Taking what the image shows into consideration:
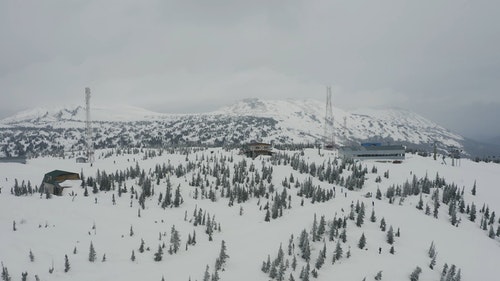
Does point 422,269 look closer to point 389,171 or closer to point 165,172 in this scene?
point 389,171

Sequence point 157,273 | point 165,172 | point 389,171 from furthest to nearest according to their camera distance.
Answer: point 389,171, point 165,172, point 157,273

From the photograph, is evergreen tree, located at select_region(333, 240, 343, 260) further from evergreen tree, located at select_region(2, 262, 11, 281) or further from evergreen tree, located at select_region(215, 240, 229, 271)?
evergreen tree, located at select_region(2, 262, 11, 281)

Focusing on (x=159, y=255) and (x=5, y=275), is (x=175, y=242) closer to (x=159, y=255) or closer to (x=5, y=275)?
(x=159, y=255)

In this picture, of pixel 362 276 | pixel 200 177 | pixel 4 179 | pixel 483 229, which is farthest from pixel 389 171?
pixel 4 179

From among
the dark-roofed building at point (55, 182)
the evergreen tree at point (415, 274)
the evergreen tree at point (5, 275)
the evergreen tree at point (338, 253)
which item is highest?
the dark-roofed building at point (55, 182)

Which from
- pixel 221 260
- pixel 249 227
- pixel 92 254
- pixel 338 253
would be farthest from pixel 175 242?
pixel 338 253

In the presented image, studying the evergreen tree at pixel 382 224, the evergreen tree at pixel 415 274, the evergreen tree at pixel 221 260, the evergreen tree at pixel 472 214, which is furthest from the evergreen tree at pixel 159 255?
the evergreen tree at pixel 472 214

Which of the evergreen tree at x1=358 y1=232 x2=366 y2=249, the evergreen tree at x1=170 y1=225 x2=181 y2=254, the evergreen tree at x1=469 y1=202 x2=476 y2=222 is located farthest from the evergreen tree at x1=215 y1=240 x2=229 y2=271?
the evergreen tree at x1=469 y1=202 x2=476 y2=222

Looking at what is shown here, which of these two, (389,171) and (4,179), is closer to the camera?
(4,179)

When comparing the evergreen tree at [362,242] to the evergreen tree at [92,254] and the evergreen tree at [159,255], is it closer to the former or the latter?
the evergreen tree at [159,255]
